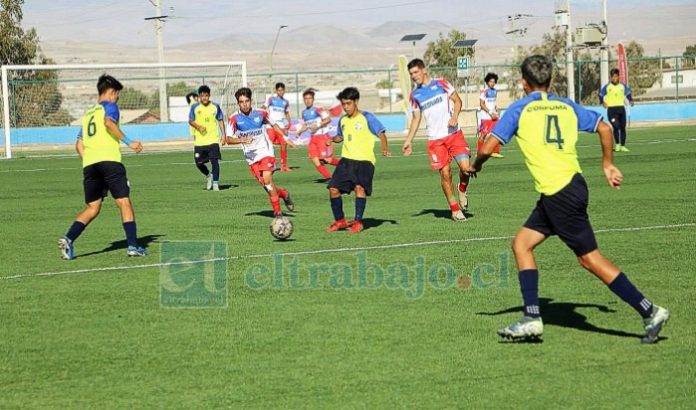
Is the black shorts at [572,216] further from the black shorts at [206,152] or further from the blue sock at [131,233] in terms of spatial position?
the black shorts at [206,152]

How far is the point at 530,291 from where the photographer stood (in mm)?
7574

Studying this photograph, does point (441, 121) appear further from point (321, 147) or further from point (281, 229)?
point (321, 147)

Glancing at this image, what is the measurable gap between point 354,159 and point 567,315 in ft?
20.7

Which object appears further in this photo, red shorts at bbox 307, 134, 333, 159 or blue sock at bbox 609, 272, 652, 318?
red shorts at bbox 307, 134, 333, 159

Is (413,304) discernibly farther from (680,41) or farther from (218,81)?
(680,41)

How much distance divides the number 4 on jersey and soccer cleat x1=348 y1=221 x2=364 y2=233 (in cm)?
646

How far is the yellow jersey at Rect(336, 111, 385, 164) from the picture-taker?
14.4 metres

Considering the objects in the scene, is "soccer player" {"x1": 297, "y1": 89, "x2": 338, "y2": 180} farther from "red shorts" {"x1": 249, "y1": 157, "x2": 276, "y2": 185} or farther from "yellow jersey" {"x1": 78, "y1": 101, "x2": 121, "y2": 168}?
"yellow jersey" {"x1": 78, "y1": 101, "x2": 121, "y2": 168}

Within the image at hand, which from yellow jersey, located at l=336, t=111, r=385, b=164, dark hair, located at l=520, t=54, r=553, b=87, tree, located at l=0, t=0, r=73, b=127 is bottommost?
yellow jersey, located at l=336, t=111, r=385, b=164

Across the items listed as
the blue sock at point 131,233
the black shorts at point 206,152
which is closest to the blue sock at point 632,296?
the blue sock at point 131,233

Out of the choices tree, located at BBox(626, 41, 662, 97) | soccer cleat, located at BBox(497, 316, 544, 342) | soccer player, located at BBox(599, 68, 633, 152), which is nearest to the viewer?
soccer cleat, located at BBox(497, 316, 544, 342)

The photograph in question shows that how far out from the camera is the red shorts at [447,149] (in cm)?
1507

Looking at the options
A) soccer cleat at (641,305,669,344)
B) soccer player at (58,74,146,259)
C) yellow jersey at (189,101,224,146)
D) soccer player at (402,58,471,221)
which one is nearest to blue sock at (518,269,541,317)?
soccer cleat at (641,305,669,344)

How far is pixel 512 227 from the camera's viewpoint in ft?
45.4
